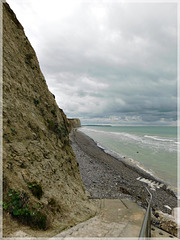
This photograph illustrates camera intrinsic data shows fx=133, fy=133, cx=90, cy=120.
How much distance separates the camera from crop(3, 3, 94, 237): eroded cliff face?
5.82 m

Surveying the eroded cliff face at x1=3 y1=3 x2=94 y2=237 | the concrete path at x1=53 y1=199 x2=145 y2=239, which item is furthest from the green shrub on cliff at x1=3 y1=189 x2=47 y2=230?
the concrete path at x1=53 y1=199 x2=145 y2=239

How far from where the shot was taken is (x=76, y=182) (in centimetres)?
973

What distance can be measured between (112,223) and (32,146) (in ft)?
20.1

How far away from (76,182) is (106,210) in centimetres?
277

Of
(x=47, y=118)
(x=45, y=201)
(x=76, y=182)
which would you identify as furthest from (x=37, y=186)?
(x=47, y=118)

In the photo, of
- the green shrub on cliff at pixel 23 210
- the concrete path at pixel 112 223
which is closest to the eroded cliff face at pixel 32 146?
Result: the green shrub on cliff at pixel 23 210

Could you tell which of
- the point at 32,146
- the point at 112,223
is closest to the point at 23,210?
the point at 32,146

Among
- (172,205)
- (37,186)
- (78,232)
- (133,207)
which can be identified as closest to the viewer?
(78,232)

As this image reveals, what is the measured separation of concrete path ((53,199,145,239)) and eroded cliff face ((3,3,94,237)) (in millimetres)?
719

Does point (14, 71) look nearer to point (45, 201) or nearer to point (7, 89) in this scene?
point (7, 89)

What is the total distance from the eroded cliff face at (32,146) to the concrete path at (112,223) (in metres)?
0.72

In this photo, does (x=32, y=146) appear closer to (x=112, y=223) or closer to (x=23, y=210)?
(x=23, y=210)

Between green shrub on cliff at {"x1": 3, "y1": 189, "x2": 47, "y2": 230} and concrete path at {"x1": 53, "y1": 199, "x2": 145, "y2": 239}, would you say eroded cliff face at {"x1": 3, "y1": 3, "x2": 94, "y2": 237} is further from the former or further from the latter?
concrete path at {"x1": 53, "y1": 199, "x2": 145, "y2": 239}

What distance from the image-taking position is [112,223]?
24.0 ft
